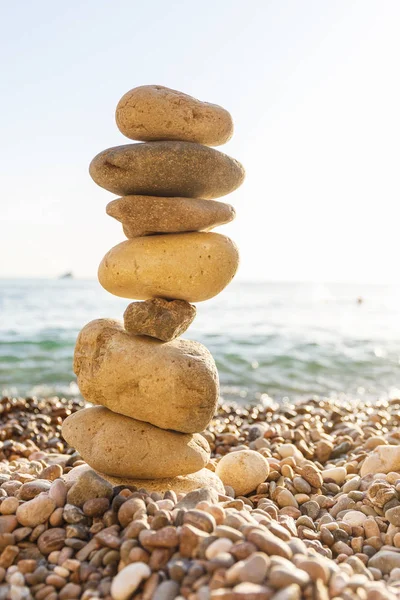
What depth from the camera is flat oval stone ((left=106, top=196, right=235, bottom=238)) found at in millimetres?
3846

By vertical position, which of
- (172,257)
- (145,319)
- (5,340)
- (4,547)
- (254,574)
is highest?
(172,257)

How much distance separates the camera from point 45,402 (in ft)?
28.5

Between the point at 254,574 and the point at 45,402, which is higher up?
the point at 254,574

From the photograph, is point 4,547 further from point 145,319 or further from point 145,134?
point 145,134

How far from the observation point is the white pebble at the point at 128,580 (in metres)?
2.20

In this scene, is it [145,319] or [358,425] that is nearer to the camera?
[145,319]

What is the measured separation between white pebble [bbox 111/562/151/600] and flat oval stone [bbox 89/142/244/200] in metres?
2.56

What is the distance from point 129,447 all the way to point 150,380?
1.65 ft

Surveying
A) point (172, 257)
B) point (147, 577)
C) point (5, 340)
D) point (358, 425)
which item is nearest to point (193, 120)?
point (172, 257)

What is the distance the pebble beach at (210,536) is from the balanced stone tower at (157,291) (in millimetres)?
398

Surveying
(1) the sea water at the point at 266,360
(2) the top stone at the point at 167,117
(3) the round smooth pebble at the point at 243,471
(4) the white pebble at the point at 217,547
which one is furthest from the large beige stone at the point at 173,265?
(1) the sea water at the point at 266,360

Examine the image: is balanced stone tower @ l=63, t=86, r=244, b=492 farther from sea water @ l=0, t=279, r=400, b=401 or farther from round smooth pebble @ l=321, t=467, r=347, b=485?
sea water @ l=0, t=279, r=400, b=401

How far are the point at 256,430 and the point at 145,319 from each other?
2705mm

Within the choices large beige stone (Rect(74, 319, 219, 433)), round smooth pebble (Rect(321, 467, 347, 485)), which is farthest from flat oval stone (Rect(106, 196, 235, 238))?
round smooth pebble (Rect(321, 467, 347, 485))
